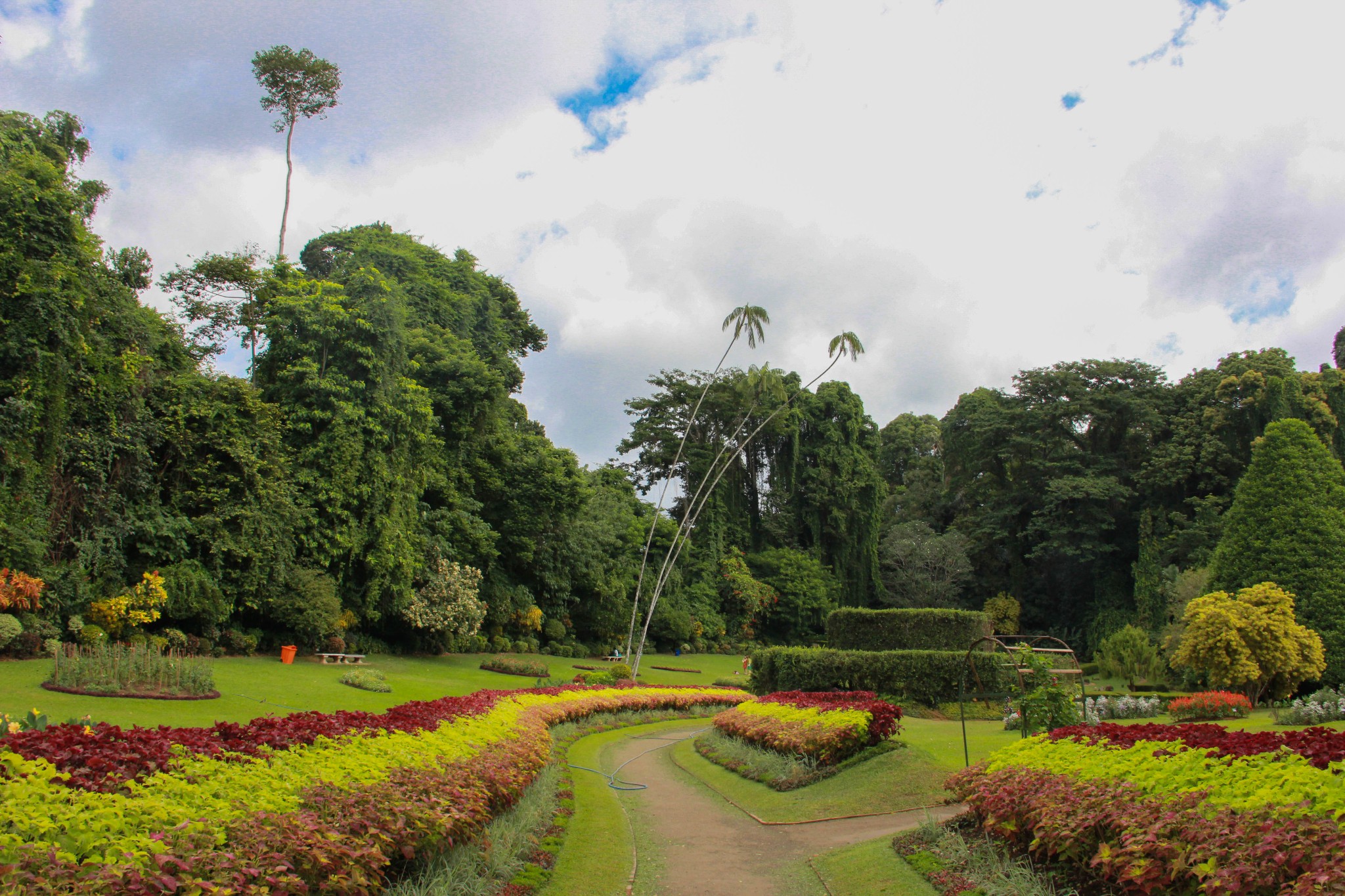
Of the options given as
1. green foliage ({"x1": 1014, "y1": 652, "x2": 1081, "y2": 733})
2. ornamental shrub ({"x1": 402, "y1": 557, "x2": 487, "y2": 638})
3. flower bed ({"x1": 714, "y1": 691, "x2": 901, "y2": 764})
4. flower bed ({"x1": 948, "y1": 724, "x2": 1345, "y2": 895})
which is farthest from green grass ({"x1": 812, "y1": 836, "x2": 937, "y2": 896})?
ornamental shrub ({"x1": 402, "y1": 557, "x2": 487, "y2": 638})

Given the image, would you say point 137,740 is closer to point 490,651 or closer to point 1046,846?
point 1046,846

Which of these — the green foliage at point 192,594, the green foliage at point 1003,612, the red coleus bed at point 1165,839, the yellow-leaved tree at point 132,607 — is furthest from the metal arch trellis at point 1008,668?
the green foliage at point 1003,612

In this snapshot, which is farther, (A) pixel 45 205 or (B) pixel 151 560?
(B) pixel 151 560

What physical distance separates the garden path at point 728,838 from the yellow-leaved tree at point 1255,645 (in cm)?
1259

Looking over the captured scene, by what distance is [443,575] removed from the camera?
91.1 feet

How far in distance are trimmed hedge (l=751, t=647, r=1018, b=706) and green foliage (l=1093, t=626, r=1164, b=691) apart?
963cm

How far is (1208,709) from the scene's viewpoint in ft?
49.5

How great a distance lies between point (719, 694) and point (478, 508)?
1320cm

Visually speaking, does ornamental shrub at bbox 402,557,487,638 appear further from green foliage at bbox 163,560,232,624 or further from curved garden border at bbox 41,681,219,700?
curved garden border at bbox 41,681,219,700

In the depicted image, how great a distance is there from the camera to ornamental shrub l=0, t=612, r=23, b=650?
1395 centimetres

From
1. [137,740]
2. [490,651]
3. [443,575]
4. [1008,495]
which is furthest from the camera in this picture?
[1008,495]

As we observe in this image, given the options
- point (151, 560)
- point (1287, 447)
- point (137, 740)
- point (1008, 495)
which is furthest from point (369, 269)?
point (1008, 495)

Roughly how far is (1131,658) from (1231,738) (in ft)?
82.0

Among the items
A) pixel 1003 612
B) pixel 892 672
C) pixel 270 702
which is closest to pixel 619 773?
pixel 270 702
